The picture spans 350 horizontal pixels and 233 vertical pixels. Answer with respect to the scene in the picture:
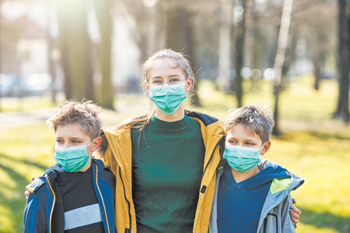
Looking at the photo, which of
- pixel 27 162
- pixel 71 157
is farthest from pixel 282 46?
pixel 71 157

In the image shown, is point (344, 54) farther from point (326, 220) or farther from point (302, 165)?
point (326, 220)

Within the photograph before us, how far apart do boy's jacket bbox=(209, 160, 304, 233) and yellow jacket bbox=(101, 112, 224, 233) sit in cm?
11

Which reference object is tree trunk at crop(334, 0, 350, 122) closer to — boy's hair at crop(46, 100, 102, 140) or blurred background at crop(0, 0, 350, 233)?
blurred background at crop(0, 0, 350, 233)

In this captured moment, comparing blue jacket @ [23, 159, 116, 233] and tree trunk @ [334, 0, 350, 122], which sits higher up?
tree trunk @ [334, 0, 350, 122]

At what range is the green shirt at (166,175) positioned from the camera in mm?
2738

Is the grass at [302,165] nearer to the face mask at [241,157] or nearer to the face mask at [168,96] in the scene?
the face mask at [168,96]

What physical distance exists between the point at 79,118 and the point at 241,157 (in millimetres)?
1268

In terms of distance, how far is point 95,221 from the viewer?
271 centimetres

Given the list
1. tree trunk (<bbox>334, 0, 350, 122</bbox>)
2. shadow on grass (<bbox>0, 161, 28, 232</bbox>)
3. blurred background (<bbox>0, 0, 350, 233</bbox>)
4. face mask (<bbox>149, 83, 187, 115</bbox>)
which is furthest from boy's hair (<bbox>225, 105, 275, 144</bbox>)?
tree trunk (<bbox>334, 0, 350, 122</bbox>)

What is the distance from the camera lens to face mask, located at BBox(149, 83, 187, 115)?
284 centimetres

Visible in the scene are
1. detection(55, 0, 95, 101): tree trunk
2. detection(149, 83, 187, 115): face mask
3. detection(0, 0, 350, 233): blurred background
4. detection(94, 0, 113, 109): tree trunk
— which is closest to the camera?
detection(149, 83, 187, 115): face mask

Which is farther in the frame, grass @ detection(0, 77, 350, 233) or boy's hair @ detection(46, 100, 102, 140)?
grass @ detection(0, 77, 350, 233)

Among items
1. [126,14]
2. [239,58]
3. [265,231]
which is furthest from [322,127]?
[126,14]

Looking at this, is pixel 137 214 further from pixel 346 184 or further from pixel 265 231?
pixel 346 184
